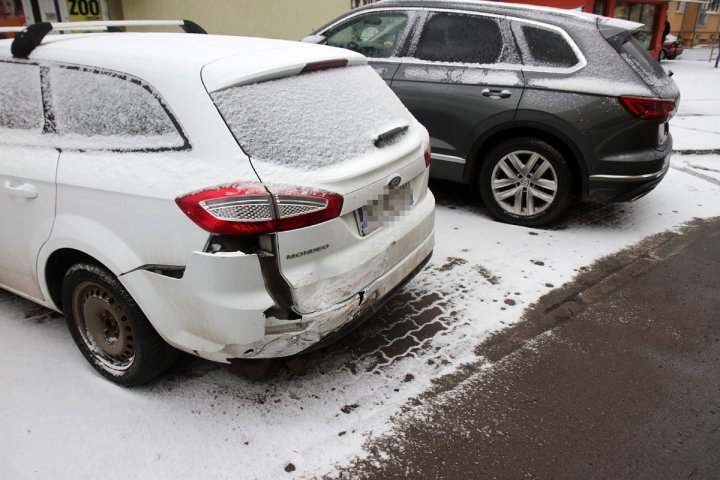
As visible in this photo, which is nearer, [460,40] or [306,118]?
[306,118]

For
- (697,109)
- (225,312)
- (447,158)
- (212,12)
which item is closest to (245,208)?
(225,312)

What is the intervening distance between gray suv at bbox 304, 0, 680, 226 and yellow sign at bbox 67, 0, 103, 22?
19.7ft

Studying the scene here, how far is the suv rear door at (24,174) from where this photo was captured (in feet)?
9.09

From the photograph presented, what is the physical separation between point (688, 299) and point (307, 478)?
302 cm

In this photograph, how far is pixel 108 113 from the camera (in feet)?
8.66

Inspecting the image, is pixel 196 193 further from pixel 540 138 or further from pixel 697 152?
pixel 697 152

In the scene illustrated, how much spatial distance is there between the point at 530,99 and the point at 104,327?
3.72 meters

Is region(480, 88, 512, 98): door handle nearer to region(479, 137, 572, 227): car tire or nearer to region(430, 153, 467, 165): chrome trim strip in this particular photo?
region(479, 137, 572, 227): car tire

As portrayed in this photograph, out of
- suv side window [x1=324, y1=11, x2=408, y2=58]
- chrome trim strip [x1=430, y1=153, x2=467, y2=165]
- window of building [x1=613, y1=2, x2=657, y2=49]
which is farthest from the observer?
window of building [x1=613, y1=2, x2=657, y2=49]

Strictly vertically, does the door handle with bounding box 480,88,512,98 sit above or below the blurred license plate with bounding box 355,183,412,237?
above

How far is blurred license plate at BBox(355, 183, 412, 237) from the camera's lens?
2670 mm

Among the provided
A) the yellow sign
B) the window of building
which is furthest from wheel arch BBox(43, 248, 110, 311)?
the window of building

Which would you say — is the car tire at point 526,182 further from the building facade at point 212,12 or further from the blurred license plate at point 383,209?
the building facade at point 212,12

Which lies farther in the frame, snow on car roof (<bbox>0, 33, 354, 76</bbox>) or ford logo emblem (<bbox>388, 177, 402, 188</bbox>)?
ford logo emblem (<bbox>388, 177, 402, 188</bbox>)
